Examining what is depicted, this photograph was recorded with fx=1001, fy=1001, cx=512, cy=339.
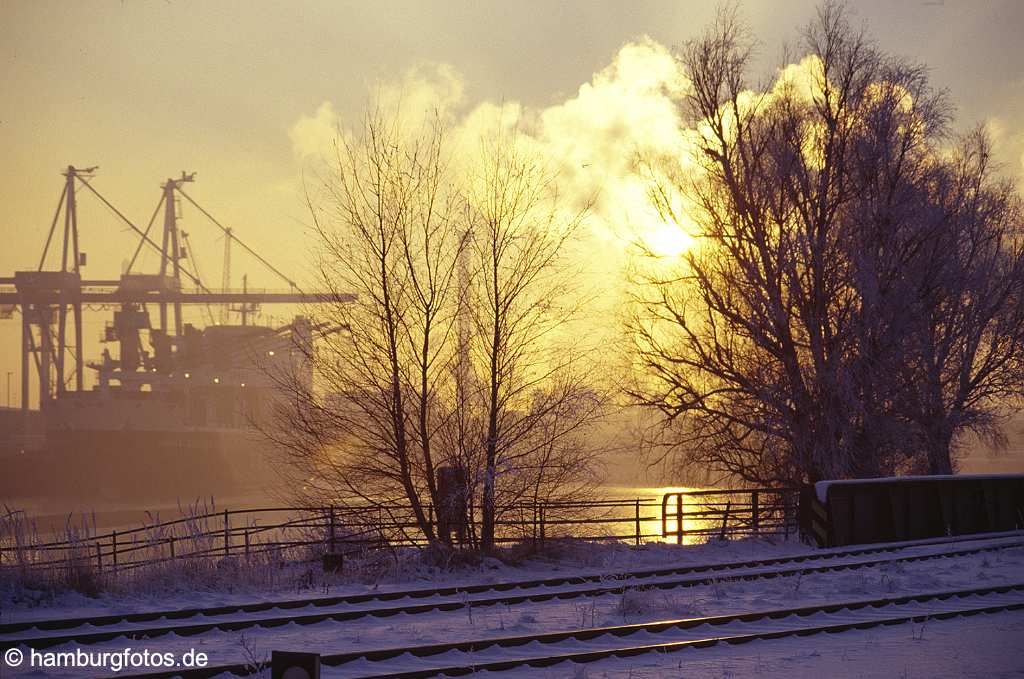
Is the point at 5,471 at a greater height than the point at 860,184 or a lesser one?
lesser

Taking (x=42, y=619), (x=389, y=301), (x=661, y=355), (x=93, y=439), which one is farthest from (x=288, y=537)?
(x=93, y=439)

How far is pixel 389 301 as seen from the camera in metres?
18.5

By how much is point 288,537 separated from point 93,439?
12295 centimetres

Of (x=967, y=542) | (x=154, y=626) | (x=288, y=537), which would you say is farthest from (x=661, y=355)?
(x=154, y=626)

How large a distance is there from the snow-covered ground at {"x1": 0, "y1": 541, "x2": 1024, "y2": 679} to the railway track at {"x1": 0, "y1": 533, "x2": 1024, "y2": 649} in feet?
0.64

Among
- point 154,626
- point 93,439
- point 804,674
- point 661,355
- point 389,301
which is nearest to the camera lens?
point 804,674

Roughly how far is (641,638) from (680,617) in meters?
1.56

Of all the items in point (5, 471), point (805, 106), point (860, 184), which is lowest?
point (5, 471)

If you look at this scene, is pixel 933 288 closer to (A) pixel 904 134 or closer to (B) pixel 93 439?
(A) pixel 904 134

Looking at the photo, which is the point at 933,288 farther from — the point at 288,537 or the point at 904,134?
the point at 288,537

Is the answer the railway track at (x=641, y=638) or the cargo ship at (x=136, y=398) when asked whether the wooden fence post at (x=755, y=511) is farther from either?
the cargo ship at (x=136, y=398)

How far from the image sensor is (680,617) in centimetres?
1236

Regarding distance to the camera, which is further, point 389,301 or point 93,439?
point 93,439

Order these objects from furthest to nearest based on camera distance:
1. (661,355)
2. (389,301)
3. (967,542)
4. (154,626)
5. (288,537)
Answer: (661,355), (967,542), (288,537), (389,301), (154,626)
